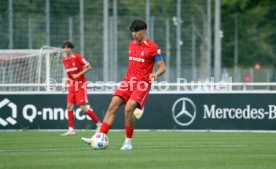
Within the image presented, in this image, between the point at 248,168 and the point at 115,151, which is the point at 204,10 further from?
the point at 248,168

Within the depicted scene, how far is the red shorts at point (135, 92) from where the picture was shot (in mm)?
16766

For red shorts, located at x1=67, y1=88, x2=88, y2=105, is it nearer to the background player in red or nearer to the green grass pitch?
the green grass pitch

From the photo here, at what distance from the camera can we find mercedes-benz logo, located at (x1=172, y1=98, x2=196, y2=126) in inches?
1013

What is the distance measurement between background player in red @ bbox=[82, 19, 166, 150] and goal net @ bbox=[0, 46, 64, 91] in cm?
1414

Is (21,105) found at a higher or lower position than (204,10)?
lower

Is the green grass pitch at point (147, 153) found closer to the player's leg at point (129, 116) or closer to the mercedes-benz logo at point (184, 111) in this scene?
the player's leg at point (129, 116)

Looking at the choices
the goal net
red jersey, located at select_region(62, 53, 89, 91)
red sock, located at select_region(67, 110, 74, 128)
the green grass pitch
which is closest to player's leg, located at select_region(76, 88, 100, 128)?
red jersey, located at select_region(62, 53, 89, 91)

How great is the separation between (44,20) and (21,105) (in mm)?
7557

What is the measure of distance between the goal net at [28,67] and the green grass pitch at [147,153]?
29.5ft

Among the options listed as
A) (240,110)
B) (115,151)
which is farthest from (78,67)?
(115,151)

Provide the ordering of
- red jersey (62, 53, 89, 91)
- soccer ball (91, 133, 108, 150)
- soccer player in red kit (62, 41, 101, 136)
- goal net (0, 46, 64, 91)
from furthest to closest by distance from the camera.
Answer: goal net (0, 46, 64, 91) → red jersey (62, 53, 89, 91) → soccer player in red kit (62, 41, 101, 136) → soccer ball (91, 133, 108, 150)

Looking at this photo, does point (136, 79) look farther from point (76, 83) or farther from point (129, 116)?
point (76, 83)

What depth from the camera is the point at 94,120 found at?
24.1 metres

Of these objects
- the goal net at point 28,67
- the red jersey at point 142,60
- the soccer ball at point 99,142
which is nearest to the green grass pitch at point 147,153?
the soccer ball at point 99,142
